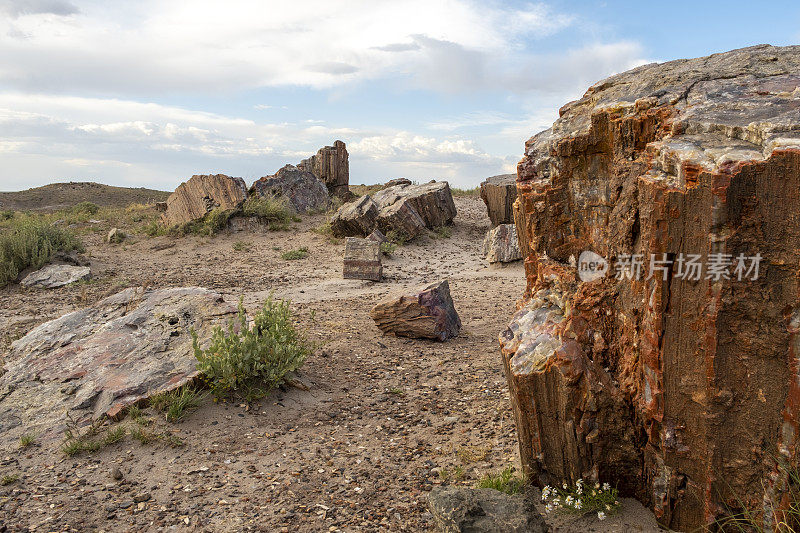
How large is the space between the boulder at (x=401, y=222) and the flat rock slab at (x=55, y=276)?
23.4 ft

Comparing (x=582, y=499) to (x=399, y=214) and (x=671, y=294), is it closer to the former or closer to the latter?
(x=671, y=294)

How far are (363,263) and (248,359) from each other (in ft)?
21.8

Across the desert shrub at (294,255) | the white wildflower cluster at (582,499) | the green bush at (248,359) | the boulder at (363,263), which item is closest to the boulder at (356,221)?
the desert shrub at (294,255)

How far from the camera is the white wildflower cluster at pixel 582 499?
3.70 m

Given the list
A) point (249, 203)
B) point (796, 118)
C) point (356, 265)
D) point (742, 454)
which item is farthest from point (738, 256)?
point (249, 203)

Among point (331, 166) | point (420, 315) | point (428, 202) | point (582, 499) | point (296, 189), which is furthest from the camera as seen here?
point (331, 166)

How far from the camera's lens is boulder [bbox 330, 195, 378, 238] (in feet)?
50.7

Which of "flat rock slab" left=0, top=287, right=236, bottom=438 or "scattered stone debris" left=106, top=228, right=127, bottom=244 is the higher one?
"scattered stone debris" left=106, top=228, right=127, bottom=244

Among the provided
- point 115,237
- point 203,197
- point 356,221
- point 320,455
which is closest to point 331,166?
point 203,197

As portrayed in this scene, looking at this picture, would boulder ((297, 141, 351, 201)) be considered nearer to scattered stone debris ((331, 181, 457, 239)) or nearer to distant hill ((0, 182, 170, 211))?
scattered stone debris ((331, 181, 457, 239))

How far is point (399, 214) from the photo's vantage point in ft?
51.1

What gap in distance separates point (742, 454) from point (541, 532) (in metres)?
1.21

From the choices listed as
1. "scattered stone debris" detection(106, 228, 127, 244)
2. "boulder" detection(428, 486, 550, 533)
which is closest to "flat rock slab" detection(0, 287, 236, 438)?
"boulder" detection(428, 486, 550, 533)

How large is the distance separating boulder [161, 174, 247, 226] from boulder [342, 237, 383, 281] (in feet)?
18.2
